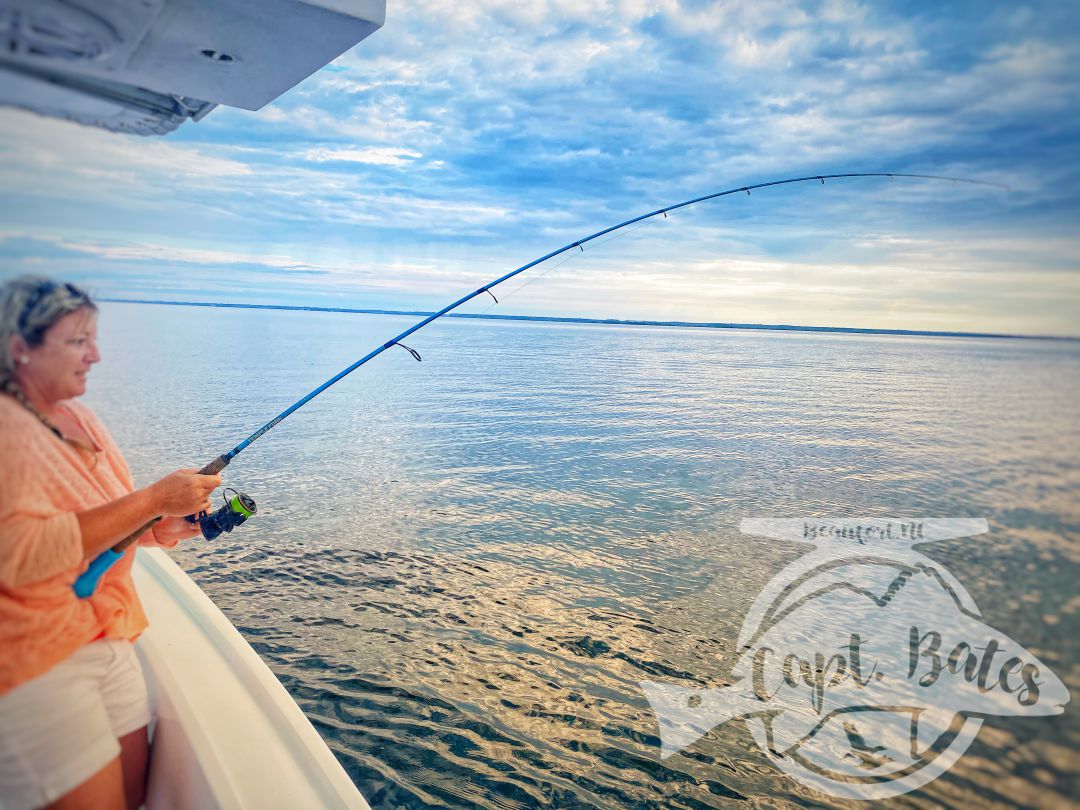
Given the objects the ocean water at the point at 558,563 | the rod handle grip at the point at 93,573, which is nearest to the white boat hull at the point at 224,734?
the rod handle grip at the point at 93,573

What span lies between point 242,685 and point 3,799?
0.98 metres

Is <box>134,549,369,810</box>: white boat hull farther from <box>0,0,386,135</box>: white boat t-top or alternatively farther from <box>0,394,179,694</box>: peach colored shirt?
<box>0,0,386,135</box>: white boat t-top

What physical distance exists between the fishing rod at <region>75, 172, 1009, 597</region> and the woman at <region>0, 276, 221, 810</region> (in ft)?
0.27

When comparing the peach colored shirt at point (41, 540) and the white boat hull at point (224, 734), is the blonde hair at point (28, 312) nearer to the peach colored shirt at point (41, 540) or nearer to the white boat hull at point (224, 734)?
the peach colored shirt at point (41, 540)

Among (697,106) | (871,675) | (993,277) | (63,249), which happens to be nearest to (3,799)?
(63,249)

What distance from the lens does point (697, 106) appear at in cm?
1455

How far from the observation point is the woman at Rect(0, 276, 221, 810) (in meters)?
1.18

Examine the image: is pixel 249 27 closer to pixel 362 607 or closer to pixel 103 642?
pixel 103 642

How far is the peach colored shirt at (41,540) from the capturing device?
1.15 m

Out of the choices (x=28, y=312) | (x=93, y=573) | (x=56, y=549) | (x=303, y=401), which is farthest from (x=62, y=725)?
(x=303, y=401)
